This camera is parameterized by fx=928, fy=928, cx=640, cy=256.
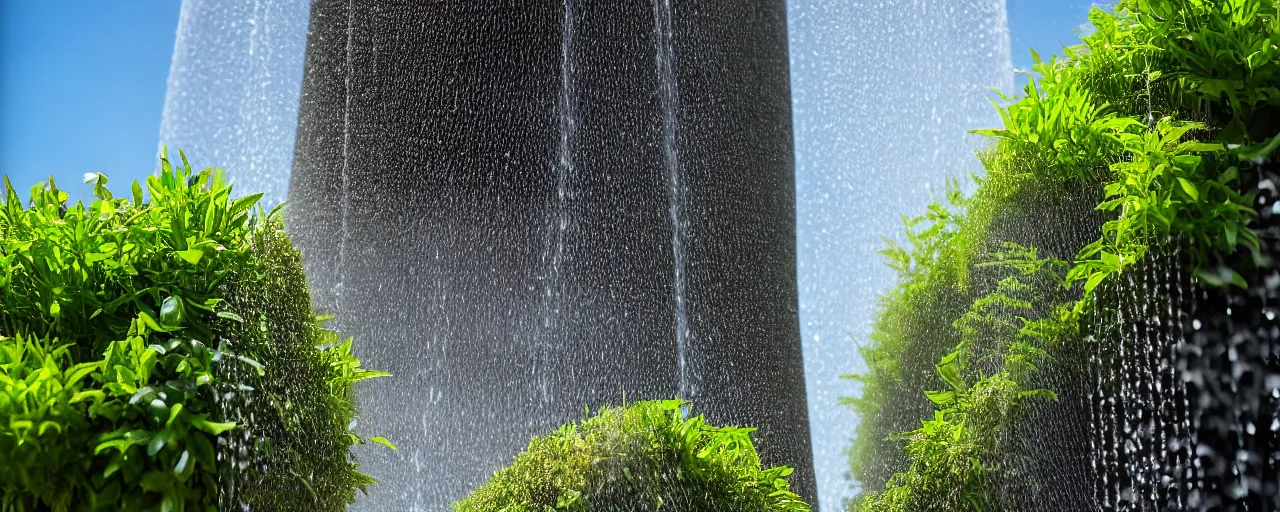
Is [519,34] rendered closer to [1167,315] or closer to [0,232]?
[0,232]

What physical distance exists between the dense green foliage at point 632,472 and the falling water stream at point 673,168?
360 mm

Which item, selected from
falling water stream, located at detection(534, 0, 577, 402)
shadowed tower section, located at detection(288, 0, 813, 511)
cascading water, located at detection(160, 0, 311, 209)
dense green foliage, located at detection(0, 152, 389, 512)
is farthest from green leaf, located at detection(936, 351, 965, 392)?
cascading water, located at detection(160, 0, 311, 209)

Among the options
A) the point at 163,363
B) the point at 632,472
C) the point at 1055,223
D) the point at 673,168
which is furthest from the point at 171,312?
the point at 1055,223

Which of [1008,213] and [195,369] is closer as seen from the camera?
[195,369]

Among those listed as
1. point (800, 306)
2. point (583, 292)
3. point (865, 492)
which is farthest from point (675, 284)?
point (865, 492)

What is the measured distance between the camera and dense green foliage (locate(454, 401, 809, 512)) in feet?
3.25

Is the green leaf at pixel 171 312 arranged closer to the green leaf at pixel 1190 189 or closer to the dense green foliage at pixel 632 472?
the dense green foliage at pixel 632 472

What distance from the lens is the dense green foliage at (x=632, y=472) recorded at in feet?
3.25

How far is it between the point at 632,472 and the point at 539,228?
1.70 feet

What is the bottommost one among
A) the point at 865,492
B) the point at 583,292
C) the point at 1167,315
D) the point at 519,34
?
the point at 865,492

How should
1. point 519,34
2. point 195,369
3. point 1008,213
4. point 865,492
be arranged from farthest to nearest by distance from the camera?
point 519,34 < point 865,492 < point 1008,213 < point 195,369

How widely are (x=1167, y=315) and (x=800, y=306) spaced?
66cm

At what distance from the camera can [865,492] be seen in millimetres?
1328

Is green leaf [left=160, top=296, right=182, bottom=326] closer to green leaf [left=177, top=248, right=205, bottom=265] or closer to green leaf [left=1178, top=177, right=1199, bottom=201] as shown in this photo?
green leaf [left=177, top=248, right=205, bottom=265]
